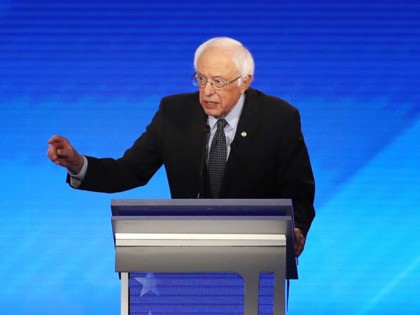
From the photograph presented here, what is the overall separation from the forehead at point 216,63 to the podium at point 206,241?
0.81 m

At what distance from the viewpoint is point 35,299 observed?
5.07 meters

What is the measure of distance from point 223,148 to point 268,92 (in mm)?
1408

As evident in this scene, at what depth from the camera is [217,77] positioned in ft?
11.7

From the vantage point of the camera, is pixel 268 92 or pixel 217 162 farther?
pixel 268 92

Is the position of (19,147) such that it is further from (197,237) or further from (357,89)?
(197,237)

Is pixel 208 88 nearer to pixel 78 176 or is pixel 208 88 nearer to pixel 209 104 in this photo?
pixel 209 104

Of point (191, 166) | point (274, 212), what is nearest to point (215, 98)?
point (191, 166)

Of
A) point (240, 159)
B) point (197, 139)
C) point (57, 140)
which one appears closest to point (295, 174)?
point (240, 159)

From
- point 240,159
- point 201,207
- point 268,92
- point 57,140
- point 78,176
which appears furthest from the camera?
point 268,92

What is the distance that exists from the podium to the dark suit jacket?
0.77 m

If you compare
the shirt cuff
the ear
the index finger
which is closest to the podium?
the index finger

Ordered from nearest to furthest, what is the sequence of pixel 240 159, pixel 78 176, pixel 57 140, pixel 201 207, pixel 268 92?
pixel 201 207 < pixel 57 140 < pixel 78 176 < pixel 240 159 < pixel 268 92

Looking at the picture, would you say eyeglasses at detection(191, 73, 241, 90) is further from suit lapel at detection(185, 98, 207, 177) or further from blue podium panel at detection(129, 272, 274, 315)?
blue podium panel at detection(129, 272, 274, 315)

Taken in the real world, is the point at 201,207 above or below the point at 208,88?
below
